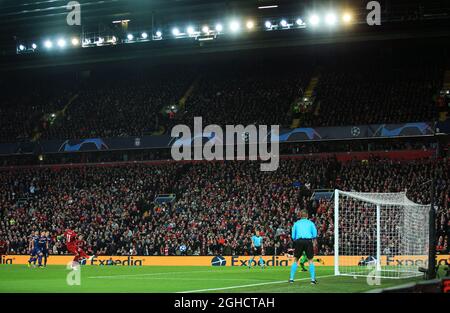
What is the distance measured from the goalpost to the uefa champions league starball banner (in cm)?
1204

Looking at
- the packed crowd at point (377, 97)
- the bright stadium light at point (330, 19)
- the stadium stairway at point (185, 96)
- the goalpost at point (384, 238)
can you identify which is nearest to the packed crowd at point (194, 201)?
the goalpost at point (384, 238)

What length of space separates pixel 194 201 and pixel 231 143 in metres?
5.81

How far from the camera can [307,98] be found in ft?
159

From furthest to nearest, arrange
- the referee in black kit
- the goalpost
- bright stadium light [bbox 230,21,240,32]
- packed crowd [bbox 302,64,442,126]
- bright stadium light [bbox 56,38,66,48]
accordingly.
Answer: bright stadium light [bbox 56,38,66,48]
bright stadium light [bbox 230,21,240,32]
packed crowd [bbox 302,64,442,126]
the goalpost
the referee in black kit

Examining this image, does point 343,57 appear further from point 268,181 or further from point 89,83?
point 89,83

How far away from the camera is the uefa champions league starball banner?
42594 millimetres

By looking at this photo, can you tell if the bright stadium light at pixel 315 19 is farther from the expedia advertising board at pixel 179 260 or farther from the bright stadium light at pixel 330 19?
the expedia advertising board at pixel 179 260

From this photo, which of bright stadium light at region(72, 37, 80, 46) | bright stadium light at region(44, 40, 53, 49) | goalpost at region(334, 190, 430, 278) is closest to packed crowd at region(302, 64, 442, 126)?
goalpost at region(334, 190, 430, 278)

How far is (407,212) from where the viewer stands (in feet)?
78.9

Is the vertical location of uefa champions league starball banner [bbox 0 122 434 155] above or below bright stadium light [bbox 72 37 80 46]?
below

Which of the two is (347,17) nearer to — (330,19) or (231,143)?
(330,19)

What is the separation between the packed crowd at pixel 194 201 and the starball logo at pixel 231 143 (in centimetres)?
104

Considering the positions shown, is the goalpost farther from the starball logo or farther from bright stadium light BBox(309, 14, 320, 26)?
bright stadium light BBox(309, 14, 320, 26)

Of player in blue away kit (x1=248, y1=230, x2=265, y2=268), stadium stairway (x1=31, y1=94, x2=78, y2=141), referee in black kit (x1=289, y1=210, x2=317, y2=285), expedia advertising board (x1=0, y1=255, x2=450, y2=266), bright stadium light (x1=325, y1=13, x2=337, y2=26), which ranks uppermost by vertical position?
bright stadium light (x1=325, y1=13, x2=337, y2=26)
